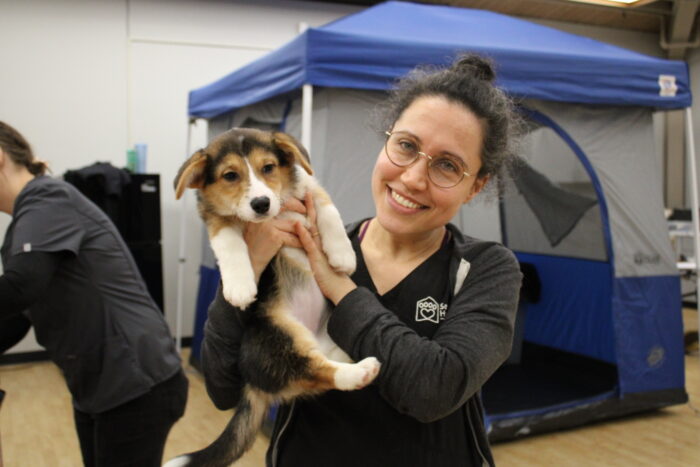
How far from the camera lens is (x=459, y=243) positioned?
4.67 ft

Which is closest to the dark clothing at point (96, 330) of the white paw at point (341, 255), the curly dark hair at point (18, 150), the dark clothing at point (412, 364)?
the curly dark hair at point (18, 150)

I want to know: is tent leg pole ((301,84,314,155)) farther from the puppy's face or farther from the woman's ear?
the woman's ear

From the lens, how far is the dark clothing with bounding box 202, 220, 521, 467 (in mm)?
1146

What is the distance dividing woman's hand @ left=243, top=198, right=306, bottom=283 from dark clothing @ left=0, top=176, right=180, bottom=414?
2.36ft

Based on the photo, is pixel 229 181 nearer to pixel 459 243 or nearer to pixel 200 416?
pixel 459 243

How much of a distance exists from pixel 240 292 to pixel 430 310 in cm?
41

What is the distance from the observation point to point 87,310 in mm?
1964

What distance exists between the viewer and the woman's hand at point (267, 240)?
1415 millimetres

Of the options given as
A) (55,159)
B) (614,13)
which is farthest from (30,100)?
(614,13)

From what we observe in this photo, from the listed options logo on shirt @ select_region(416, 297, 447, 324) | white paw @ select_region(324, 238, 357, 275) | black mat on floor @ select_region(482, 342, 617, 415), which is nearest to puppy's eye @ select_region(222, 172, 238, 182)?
white paw @ select_region(324, 238, 357, 275)

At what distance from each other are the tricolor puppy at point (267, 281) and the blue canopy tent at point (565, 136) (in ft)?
5.88

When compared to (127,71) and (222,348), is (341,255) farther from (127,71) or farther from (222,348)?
(127,71)

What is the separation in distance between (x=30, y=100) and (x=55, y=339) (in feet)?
15.8

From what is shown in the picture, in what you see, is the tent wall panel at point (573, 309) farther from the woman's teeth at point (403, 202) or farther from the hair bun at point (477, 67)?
the woman's teeth at point (403, 202)
